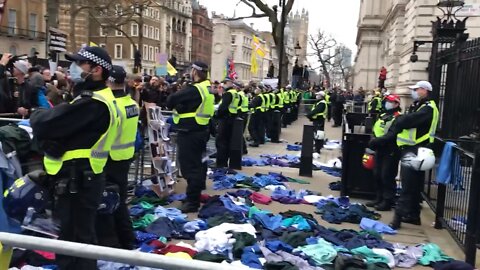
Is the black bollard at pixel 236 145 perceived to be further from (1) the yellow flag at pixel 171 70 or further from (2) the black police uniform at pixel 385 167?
(1) the yellow flag at pixel 171 70

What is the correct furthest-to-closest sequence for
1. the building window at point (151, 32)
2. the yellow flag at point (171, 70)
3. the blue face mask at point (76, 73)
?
1. the building window at point (151, 32)
2. the yellow flag at point (171, 70)
3. the blue face mask at point (76, 73)

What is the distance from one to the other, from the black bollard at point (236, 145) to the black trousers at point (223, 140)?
0.37ft

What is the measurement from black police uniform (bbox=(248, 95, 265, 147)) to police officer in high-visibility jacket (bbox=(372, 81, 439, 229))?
29.4 ft

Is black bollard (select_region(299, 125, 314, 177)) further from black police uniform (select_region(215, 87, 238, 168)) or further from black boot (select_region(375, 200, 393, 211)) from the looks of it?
black boot (select_region(375, 200, 393, 211))

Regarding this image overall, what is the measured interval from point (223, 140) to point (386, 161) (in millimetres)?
4596

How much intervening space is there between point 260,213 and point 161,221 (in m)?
1.47

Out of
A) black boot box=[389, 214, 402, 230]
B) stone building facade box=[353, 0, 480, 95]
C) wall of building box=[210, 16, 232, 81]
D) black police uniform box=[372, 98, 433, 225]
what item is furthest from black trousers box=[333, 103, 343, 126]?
black boot box=[389, 214, 402, 230]

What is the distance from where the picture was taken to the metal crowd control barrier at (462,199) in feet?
17.7

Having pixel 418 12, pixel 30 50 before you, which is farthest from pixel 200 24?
pixel 418 12

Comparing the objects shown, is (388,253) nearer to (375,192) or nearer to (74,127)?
(375,192)

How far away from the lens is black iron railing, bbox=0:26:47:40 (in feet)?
182

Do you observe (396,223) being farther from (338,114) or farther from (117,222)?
(338,114)

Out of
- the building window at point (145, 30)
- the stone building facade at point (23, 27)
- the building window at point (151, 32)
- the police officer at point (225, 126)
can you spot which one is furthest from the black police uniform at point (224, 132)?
the building window at point (151, 32)

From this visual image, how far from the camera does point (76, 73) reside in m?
4.46
